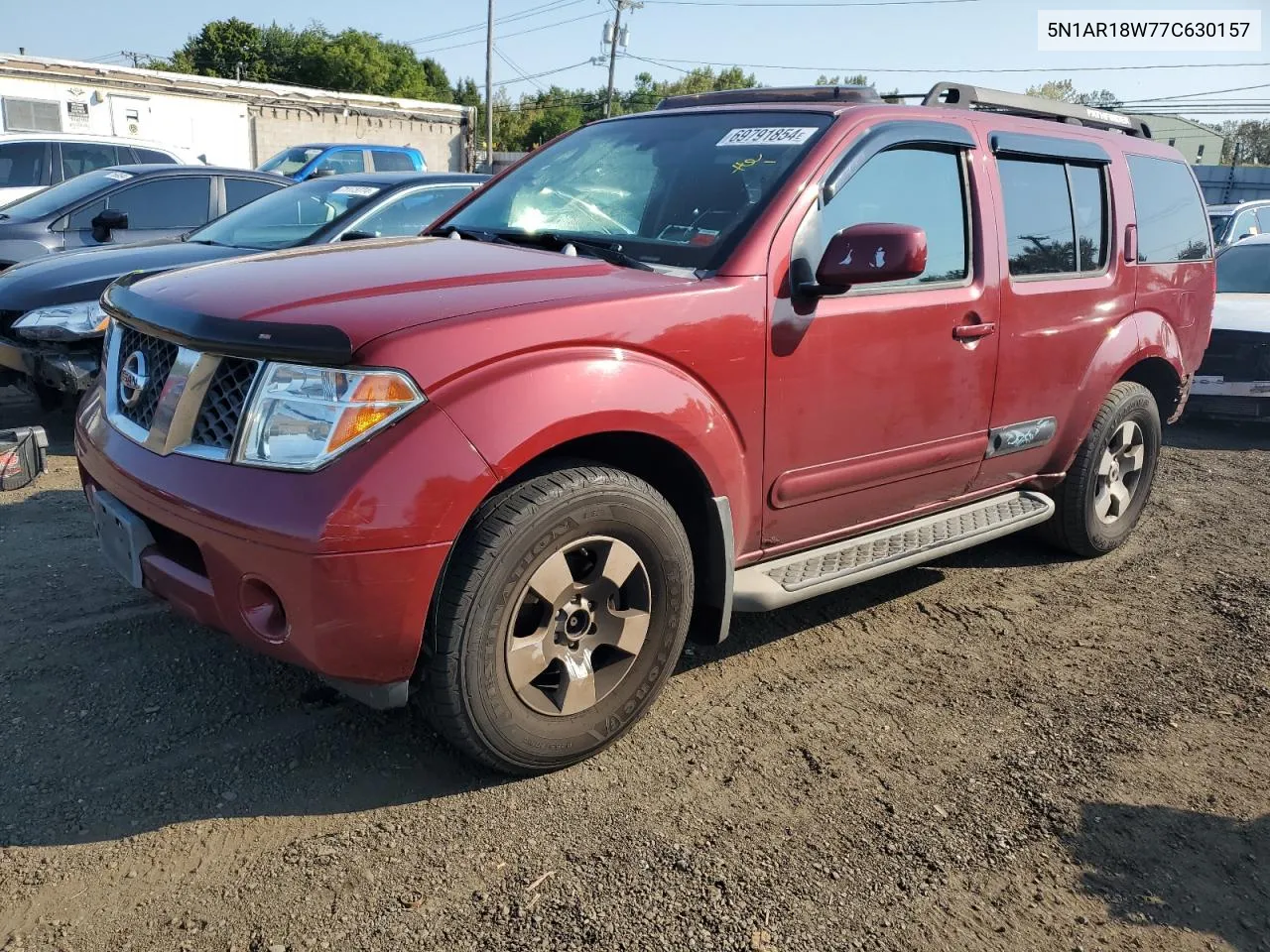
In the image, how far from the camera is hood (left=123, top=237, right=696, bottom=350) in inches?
95.8

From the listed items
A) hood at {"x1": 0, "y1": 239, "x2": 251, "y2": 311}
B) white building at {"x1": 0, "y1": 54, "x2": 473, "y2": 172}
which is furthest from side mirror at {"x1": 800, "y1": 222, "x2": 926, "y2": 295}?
white building at {"x1": 0, "y1": 54, "x2": 473, "y2": 172}

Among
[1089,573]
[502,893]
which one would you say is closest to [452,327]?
[502,893]

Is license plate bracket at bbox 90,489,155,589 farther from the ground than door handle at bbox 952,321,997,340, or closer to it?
closer to it

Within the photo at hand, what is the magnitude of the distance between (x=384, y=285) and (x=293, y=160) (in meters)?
17.1

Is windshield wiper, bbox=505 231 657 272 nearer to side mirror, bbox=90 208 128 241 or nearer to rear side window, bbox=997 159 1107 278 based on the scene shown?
rear side window, bbox=997 159 1107 278

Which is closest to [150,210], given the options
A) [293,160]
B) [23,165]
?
[23,165]

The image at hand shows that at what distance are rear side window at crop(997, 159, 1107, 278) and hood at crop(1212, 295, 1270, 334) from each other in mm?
4233

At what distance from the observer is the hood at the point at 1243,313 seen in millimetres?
7906

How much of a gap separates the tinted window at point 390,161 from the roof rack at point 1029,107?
49.5 ft

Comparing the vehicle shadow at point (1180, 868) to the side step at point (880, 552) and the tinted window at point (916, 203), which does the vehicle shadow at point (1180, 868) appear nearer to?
the side step at point (880, 552)

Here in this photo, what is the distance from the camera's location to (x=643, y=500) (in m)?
2.72

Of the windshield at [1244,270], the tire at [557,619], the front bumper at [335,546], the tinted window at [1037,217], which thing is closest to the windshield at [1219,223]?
the windshield at [1244,270]

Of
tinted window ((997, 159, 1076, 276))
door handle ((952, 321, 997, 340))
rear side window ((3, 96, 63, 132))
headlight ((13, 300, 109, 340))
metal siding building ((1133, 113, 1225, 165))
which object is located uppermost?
metal siding building ((1133, 113, 1225, 165))

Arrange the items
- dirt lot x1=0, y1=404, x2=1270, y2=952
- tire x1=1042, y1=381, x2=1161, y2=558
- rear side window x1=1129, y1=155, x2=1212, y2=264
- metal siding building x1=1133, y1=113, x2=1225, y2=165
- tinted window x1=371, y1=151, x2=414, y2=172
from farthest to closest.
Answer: metal siding building x1=1133, y1=113, x2=1225, y2=165 → tinted window x1=371, y1=151, x2=414, y2=172 → rear side window x1=1129, y1=155, x2=1212, y2=264 → tire x1=1042, y1=381, x2=1161, y2=558 → dirt lot x1=0, y1=404, x2=1270, y2=952
